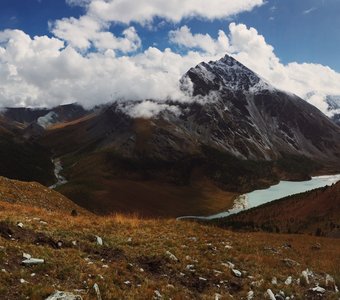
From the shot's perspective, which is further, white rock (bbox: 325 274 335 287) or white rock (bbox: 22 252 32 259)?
white rock (bbox: 325 274 335 287)

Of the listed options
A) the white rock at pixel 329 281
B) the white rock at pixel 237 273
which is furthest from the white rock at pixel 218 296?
the white rock at pixel 329 281

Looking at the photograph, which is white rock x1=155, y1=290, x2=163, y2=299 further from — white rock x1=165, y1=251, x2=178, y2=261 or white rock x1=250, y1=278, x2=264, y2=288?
white rock x1=250, y1=278, x2=264, y2=288

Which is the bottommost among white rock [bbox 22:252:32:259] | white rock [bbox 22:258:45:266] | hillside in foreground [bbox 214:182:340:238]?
hillside in foreground [bbox 214:182:340:238]

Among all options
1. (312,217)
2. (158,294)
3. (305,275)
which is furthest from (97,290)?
(312,217)

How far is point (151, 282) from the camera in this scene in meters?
21.7

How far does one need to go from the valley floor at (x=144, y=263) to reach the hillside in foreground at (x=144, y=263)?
0.04 m

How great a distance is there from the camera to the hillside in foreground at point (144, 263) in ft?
64.8

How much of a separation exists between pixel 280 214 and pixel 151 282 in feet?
460

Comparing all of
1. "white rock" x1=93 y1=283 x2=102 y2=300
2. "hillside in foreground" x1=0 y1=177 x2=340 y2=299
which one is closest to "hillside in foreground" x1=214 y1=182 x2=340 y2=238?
"hillside in foreground" x1=0 y1=177 x2=340 y2=299

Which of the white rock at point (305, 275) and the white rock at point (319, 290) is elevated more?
the white rock at point (305, 275)

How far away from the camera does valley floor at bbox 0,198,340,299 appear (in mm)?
19766

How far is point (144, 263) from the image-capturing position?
82.1 feet

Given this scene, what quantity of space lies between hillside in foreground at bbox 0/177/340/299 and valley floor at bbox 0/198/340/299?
1.7 inches

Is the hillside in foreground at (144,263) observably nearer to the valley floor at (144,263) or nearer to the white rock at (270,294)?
the valley floor at (144,263)
